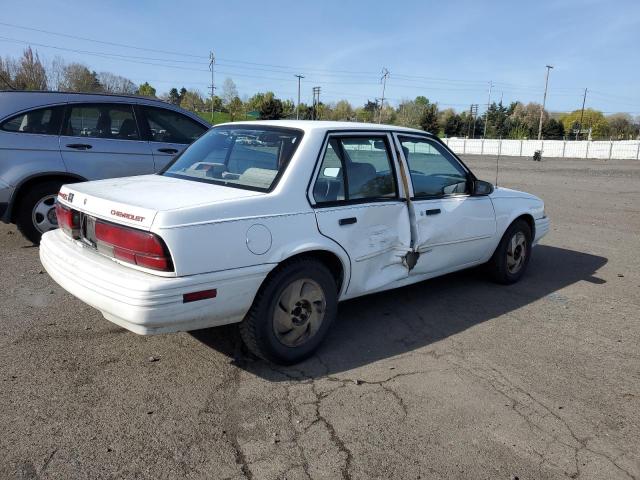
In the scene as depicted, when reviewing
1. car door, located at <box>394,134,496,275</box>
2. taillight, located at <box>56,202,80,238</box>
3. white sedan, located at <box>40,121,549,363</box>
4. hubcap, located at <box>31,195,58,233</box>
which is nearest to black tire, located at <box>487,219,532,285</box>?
car door, located at <box>394,134,496,275</box>

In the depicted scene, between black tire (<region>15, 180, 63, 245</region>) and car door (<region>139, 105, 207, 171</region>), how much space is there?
4.38 ft

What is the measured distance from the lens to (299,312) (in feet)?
11.8

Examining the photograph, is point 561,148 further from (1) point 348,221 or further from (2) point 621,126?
(1) point 348,221

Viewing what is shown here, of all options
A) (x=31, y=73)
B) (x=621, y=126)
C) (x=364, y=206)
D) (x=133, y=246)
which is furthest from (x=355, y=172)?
(x=621, y=126)

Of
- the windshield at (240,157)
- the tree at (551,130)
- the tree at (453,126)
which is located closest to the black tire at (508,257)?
the windshield at (240,157)

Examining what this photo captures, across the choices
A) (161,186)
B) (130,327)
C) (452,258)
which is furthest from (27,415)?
(452,258)

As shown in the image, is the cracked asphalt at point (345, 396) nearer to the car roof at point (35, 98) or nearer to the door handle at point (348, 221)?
the door handle at point (348, 221)

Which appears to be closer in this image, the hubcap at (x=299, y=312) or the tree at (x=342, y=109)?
the hubcap at (x=299, y=312)

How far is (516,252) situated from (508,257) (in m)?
0.17

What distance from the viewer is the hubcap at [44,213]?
6141mm

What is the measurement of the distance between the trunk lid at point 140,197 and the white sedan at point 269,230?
0.01 meters

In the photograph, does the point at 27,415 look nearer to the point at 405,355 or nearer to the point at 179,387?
the point at 179,387

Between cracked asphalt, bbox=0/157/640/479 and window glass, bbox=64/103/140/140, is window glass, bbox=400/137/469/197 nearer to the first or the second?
cracked asphalt, bbox=0/157/640/479

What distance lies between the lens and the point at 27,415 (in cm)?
290
